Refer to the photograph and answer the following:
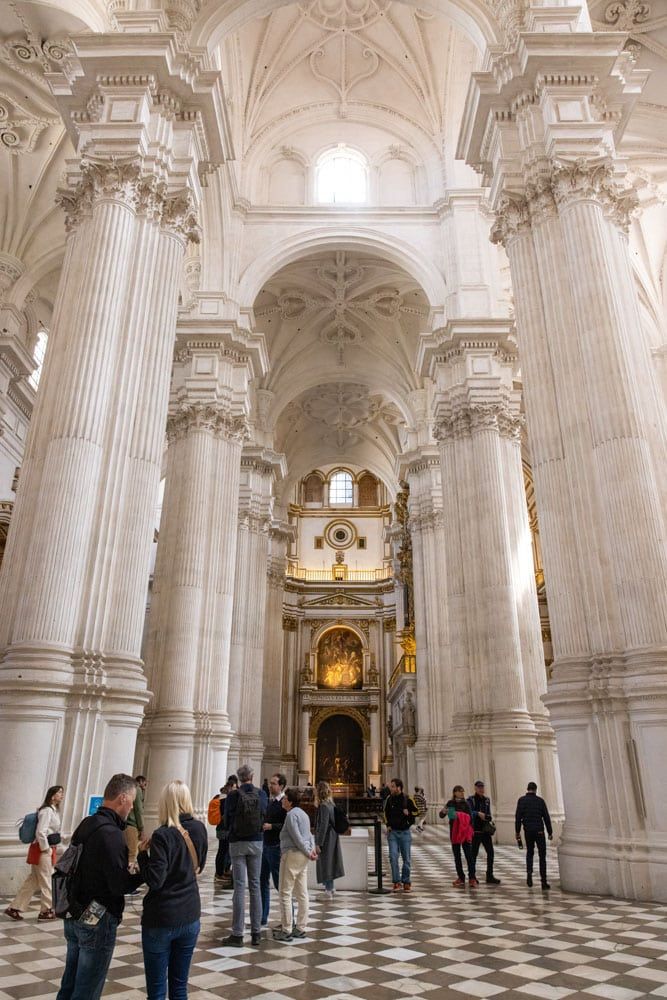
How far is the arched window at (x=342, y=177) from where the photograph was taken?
70.4ft

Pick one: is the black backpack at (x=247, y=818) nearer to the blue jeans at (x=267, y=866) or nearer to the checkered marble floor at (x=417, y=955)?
the checkered marble floor at (x=417, y=955)

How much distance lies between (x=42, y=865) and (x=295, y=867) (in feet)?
7.29

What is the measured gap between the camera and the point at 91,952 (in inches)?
119

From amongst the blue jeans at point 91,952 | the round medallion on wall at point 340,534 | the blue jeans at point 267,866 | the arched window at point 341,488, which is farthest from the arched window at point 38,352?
the arched window at point 341,488

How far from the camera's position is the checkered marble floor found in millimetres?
4379

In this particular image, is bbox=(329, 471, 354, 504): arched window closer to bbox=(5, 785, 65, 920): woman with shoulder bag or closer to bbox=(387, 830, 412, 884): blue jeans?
bbox=(387, 830, 412, 884): blue jeans

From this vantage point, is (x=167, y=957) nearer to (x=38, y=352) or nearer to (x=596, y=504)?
(x=596, y=504)

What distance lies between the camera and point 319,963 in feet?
16.6

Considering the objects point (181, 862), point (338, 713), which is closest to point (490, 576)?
point (181, 862)

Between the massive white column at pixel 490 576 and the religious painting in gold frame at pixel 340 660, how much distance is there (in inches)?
940

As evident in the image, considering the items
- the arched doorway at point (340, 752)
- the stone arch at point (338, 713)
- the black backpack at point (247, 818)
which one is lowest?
the black backpack at point (247, 818)

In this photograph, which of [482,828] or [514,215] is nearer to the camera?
[482,828]

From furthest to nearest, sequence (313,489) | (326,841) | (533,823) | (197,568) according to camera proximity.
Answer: (313,489) → (197,568) → (533,823) → (326,841)

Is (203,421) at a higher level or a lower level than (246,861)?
higher
